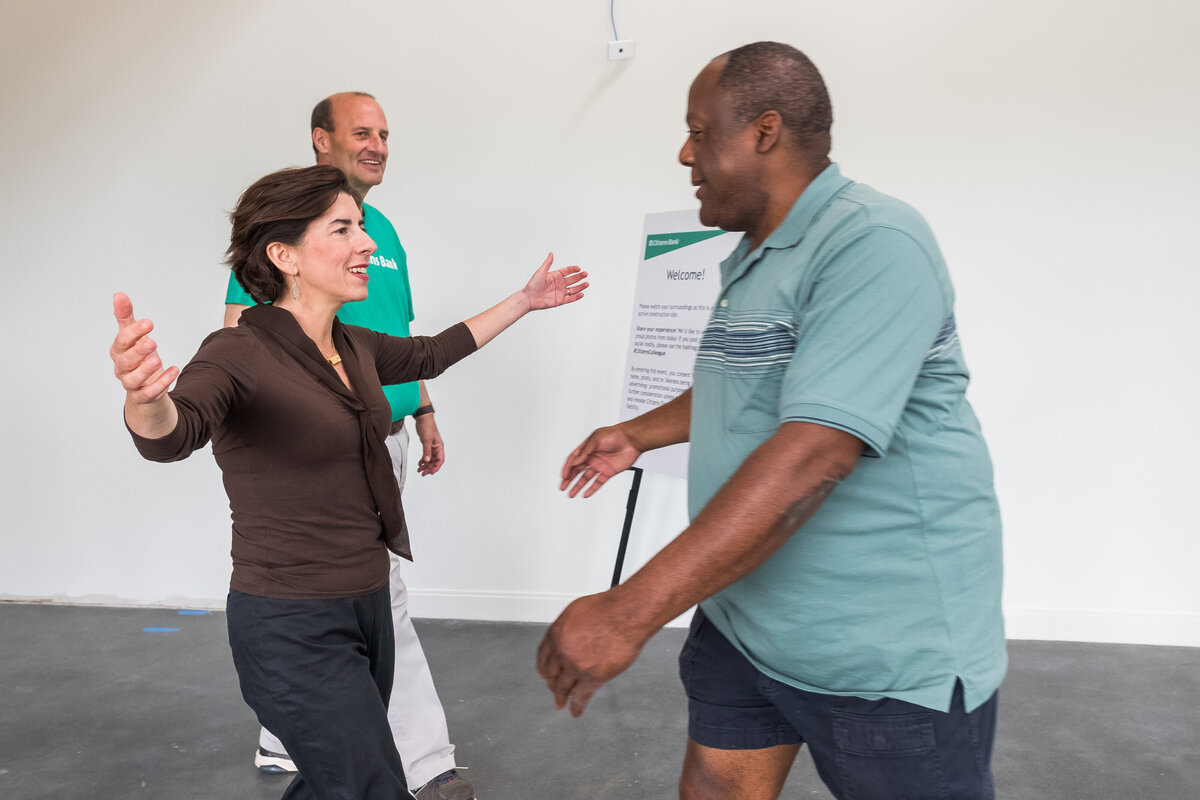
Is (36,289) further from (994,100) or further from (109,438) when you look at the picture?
(994,100)

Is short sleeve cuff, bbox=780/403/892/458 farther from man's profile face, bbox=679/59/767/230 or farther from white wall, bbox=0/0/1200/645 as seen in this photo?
white wall, bbox=0/0/1200/645

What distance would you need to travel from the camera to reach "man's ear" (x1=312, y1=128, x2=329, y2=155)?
2.82 meters

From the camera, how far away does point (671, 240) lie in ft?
10.5

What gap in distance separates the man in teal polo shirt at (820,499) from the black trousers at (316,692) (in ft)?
2.10

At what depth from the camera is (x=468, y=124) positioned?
3924 millimetres

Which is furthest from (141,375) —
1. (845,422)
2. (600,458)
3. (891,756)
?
(891,756)

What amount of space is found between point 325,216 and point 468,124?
7.24 ft

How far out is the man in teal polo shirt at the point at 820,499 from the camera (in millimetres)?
1054

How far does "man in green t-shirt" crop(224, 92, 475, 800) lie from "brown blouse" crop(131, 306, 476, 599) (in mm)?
615

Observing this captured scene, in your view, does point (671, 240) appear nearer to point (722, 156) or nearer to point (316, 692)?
point (722, 156)

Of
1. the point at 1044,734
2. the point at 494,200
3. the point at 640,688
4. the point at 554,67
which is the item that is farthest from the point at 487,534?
the point at 1044,734

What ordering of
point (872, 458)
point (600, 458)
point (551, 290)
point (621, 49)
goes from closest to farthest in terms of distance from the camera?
point (872, 458), point (600, 458), point (551, 290), point (621, 49)

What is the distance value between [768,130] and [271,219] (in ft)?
3.42

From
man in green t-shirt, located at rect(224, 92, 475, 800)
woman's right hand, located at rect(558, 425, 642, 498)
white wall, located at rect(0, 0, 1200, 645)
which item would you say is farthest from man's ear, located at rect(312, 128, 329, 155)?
woman's right hand, located at rect(558, 425, 642, 498)
